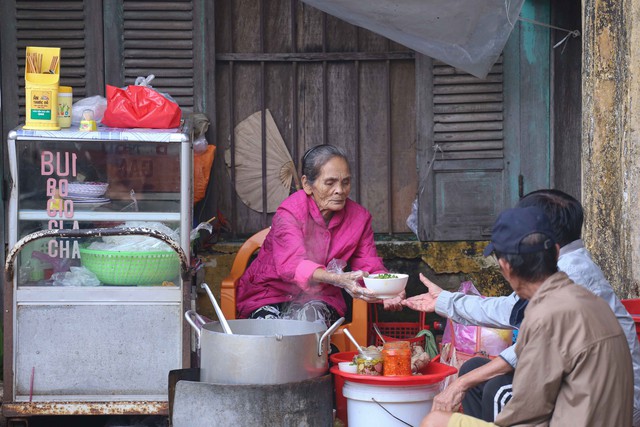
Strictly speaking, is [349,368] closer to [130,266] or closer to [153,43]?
[130,266]

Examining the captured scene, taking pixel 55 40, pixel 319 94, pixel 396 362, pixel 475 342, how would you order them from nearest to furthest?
pixel 396 362 → pixel 475 342 → pixel 55 40 → pixel 319 94

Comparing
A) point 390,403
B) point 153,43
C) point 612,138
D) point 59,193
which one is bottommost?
point 390,403

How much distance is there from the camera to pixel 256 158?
6391 millimetres

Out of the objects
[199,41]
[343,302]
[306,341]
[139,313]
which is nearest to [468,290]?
[343,302]

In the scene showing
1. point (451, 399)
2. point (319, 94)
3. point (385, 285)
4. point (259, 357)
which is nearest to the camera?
point (451, 399)

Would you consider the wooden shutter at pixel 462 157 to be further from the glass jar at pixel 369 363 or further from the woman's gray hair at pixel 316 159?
the glass jar at pixel 369 363

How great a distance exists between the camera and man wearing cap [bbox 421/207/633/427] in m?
2.85

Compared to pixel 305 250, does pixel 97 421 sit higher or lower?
lower

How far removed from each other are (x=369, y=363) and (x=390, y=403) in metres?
0.21

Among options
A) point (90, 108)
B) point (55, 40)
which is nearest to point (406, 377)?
point (90, 108)

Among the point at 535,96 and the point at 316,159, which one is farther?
the point at 535,96

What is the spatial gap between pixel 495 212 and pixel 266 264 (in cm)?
176

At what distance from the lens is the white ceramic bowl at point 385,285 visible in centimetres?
461

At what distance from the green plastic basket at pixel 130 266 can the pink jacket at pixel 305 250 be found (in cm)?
62
